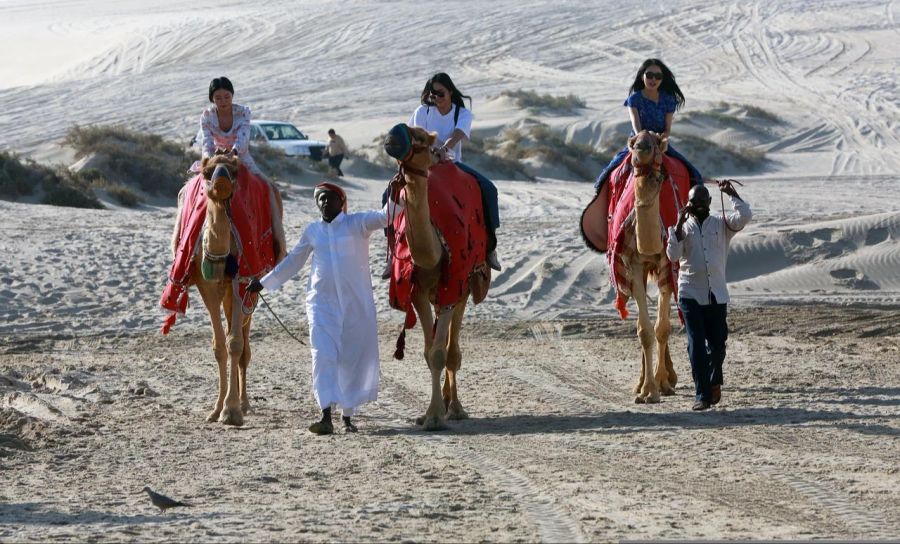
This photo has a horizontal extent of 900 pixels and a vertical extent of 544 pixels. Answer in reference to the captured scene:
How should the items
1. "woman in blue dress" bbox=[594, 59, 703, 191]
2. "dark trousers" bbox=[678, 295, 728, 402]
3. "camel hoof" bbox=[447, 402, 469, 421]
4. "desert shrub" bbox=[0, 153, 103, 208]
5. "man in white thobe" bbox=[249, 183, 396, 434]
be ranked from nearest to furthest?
"man in white thobe" bbox=[249, 183, 396, 434] → "camel hoof" bbox=[447, 402, 469, 421] → "dark trousers" bbox=[678, 295, 728, 402] → "woman in blue dress" bbox=[594, 59, 703, 191] → "desert shrub" bbox=[0, 153, 103, 208]

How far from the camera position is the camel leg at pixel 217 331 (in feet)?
36.5

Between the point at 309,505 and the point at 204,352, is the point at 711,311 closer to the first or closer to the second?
the point at 309,505

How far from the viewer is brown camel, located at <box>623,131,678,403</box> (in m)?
11.1

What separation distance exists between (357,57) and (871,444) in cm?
5146

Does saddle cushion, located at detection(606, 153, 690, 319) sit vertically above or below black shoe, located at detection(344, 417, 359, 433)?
above

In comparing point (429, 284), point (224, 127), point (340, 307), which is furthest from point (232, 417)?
point (224, 127)

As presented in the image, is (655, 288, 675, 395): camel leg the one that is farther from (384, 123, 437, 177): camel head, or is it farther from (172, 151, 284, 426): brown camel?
(172, 151, 284, 426): brown camel

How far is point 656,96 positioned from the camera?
1271 centimetres

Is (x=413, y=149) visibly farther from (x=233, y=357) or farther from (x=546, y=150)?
(x=546, y=150)

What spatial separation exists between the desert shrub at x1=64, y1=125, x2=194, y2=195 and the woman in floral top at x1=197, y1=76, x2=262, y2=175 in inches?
609

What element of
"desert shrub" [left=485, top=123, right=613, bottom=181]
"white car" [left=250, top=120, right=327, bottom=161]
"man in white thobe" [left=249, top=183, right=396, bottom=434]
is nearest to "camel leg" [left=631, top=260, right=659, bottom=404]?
"man in white thobe" [left=249, top=183, right=396, bottom=434]

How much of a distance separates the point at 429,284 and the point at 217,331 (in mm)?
1699

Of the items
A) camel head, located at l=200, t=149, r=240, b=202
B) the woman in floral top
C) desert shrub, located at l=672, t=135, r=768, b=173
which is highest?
desert shrub, located at l=672, t=135, r=768, b=173

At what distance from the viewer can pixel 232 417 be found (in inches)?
429
